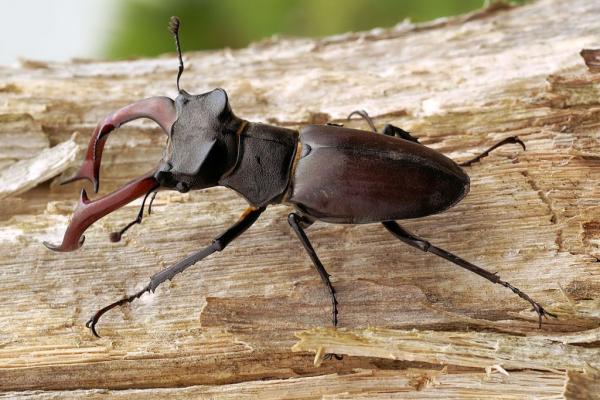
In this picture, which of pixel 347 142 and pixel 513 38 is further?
pixel 513 38

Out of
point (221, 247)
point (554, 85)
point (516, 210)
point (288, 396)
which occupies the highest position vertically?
point (554, 85)

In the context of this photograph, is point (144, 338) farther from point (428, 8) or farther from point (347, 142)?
point (428, 8)

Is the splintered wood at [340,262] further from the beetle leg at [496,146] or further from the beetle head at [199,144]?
the beetle head at [199,144]

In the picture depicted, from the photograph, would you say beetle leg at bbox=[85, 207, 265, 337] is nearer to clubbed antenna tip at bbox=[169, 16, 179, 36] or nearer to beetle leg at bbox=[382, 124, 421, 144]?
beetle leg at bbox=[382, 124, 421, 144]

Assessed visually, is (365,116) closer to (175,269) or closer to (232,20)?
(175,269)

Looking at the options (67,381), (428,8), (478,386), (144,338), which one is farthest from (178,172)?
(428,8)

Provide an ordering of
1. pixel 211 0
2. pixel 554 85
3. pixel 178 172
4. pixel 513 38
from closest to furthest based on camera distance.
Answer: pixel 178 172 < pixel 554 85 < pixel 513 38 < pixel 211 0
